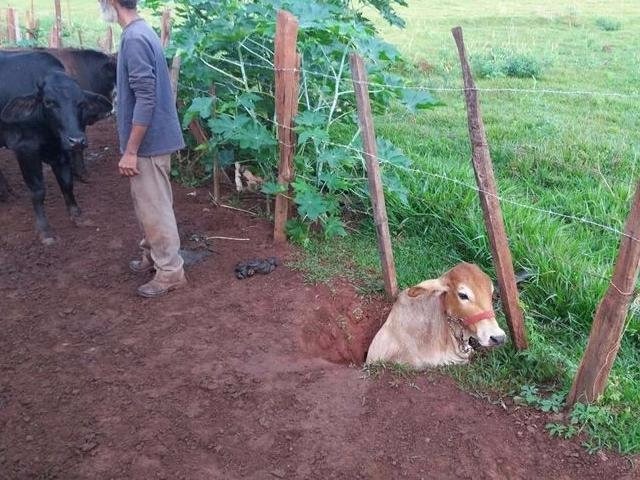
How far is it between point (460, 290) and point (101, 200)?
11.4 feet

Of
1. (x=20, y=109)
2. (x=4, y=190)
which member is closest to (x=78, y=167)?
(x=4, y=190)

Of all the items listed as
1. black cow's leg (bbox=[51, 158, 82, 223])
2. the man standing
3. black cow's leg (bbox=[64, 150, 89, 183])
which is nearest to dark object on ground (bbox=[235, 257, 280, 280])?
the man standing

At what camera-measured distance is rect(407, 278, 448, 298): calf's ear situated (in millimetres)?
3307

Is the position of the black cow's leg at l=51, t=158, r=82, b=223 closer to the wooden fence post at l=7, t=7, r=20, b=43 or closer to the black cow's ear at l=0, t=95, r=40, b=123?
the black cow's ear at l=0, t=95, r=40, b=123

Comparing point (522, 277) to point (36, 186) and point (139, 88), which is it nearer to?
point (139, 88)

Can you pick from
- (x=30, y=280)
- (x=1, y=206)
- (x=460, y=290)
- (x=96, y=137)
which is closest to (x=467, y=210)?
(x=460, y=290)

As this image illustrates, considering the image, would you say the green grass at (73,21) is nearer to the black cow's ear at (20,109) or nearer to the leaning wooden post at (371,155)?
the black cow's ear at (20,109)

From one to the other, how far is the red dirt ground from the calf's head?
0.32m

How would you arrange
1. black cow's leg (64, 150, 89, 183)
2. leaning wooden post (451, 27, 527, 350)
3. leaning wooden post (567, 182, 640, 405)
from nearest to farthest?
1. leaning wooden post (567, 182, 640, 405)
2. leaning wooden post (451, 27, 527, 350)
3. black cow's leg (64, 150, 89, 183)

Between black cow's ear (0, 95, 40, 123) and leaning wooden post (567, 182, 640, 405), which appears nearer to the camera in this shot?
leaning wooden post (567, 182, 640, 405)

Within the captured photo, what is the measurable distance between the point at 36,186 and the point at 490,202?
349 cm

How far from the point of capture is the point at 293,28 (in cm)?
383

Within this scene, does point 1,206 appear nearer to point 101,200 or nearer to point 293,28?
point 101,200

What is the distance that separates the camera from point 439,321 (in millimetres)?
3369
